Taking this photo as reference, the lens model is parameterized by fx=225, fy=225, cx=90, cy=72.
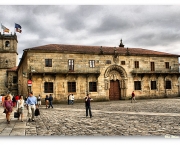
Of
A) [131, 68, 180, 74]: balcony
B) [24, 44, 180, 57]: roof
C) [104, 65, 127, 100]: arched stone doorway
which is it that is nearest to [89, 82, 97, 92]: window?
[104, 65, 127, 100]: arched stone doorway

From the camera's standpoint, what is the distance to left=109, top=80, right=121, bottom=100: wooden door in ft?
86.0

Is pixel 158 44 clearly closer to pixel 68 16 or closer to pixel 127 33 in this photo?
pixel 127 33

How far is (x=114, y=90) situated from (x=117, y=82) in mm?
1013

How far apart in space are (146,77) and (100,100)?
644cm

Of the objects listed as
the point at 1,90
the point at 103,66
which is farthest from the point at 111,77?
the point at 1,90

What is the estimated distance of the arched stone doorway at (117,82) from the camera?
26047 millimetres

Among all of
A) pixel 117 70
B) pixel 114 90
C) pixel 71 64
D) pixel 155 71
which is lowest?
pixel 114 90

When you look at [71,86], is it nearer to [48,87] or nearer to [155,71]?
[48,87]

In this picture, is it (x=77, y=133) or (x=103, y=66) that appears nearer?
(x=77, y=133)

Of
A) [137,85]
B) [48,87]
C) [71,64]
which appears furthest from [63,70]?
[137,85]

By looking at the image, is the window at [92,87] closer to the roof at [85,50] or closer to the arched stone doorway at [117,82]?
the arched stone doorway at [117,82]

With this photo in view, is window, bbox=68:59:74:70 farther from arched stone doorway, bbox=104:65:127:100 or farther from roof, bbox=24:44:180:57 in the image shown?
arched stone doorway, bbox=104:65:127:100

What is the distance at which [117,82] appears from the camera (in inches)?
1045

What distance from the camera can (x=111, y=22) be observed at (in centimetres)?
892
